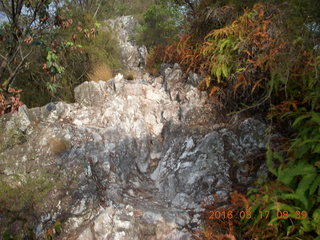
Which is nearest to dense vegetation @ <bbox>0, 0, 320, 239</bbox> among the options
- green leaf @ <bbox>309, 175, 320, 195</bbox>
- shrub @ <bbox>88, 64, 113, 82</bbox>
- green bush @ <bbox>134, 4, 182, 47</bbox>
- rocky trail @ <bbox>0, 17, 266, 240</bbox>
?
green leaf @ <bbox>309, 175, 320, 195</bbox>

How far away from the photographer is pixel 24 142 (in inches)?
175

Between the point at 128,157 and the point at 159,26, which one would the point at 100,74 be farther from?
the point at 159,26

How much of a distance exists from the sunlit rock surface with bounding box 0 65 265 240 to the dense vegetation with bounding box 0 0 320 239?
0.43 meters

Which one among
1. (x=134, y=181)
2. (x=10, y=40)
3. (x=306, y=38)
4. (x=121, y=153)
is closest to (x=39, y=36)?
(x=10, y=40)

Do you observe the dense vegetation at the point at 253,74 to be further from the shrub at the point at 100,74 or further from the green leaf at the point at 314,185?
the shrub at the point at 100,74

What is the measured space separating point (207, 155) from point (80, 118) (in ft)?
9.00

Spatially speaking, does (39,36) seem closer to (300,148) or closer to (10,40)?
(10,40)
